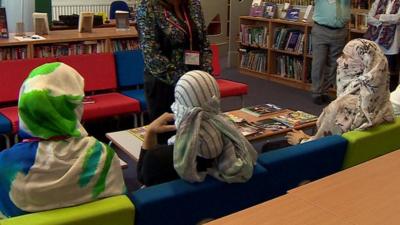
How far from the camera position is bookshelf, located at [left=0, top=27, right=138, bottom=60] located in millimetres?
4555

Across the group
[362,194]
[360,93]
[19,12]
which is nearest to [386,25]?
[360,93]

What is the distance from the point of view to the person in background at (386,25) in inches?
212

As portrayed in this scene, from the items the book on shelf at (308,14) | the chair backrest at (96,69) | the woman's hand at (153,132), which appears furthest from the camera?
the book on shelf at (308,14)

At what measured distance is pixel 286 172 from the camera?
227cm

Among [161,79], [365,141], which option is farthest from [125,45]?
[365,141]

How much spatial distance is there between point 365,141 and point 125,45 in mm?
3213

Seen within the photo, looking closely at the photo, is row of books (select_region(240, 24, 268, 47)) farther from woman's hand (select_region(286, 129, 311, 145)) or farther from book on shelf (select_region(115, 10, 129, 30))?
woman's hand (select_region(286, 129, 311, 145))

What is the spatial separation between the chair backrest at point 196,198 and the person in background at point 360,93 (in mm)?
681

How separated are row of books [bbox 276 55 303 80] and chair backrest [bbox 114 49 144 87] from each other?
2.62 m

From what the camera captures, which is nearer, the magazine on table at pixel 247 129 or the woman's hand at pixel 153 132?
the woman's hand at pixel 153 132

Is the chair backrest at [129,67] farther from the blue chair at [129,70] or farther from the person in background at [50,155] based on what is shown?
the person in background at [50,155]

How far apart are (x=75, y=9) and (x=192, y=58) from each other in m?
5.39

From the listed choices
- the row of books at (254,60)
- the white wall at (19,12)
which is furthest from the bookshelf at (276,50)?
the white wall at (19,12)

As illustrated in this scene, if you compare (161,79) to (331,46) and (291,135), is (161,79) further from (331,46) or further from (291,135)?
(331,46)
